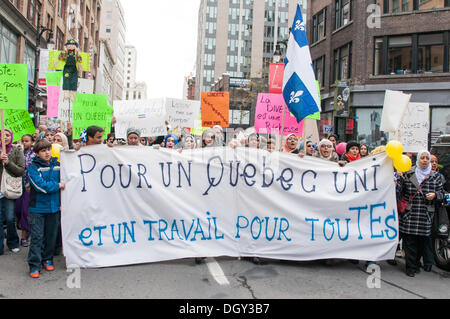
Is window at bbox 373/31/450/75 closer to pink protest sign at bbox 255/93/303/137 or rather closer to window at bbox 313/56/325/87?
window at bbox 313/56/325/87

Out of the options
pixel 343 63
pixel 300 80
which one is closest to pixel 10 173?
pixel 300 80

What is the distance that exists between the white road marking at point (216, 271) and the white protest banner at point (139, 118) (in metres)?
3.71

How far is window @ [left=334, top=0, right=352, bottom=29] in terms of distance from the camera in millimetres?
22844

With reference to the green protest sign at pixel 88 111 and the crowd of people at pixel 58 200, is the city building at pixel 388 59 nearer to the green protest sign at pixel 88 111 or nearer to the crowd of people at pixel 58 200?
the green protest sign at pixel 88 111

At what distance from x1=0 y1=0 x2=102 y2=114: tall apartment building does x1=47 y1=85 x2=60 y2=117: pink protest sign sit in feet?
25.2

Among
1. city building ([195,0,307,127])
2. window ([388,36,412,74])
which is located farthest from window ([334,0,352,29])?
city building ([195,0,307,127])

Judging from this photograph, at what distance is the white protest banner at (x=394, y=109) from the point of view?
255 inches

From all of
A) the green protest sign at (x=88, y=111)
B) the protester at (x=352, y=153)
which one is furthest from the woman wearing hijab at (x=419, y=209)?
the green protest sign at (x=88, y=111)

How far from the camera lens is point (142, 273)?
15.5ft

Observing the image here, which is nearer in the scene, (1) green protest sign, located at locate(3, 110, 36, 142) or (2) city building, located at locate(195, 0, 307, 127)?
(1) green protest sign, located at locate(3, 110, 36, 142)

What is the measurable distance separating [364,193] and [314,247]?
99cm

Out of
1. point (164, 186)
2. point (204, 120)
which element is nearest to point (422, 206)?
point (164, 186)

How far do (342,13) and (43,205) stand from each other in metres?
23.1

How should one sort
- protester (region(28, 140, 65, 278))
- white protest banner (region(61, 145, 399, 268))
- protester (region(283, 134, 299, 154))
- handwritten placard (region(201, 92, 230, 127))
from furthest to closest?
handwritten placard (region(201, 92, 230, 127)), protester (region(283, 134, 299, 154)), white protest banner (region(61, 145, 399, 268)), protester (region(28, 140, 65, 278))
